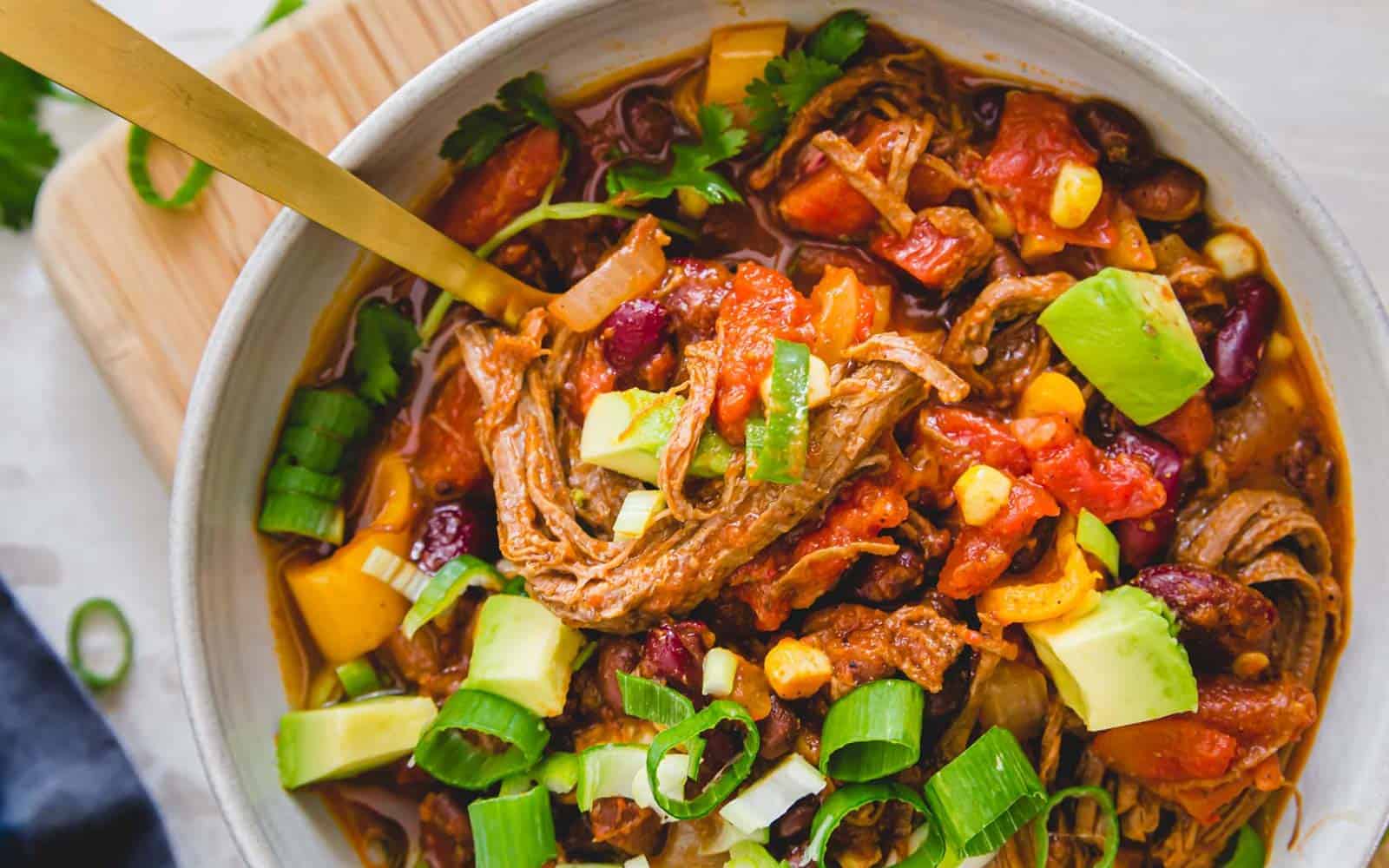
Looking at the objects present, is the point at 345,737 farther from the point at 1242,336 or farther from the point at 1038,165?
the point at 1242,336

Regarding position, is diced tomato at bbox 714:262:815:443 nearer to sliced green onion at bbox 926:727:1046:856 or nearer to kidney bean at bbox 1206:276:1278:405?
sliced green onion at bbox 926:727:1046:856

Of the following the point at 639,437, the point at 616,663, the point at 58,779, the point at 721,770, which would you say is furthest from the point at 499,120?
the point at 58,779

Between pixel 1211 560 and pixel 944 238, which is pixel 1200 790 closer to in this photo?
pixel 1211 560

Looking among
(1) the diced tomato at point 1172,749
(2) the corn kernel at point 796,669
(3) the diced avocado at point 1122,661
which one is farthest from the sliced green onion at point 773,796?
(1) the diced tomato at point 1172,749

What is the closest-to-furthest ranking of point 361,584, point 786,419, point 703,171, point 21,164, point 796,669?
point 786,419, point 796,669, point 703,171, point 361,584, point 21,164

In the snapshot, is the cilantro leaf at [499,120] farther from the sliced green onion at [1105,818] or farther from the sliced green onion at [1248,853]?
the sliced green onion at [1248,853]
